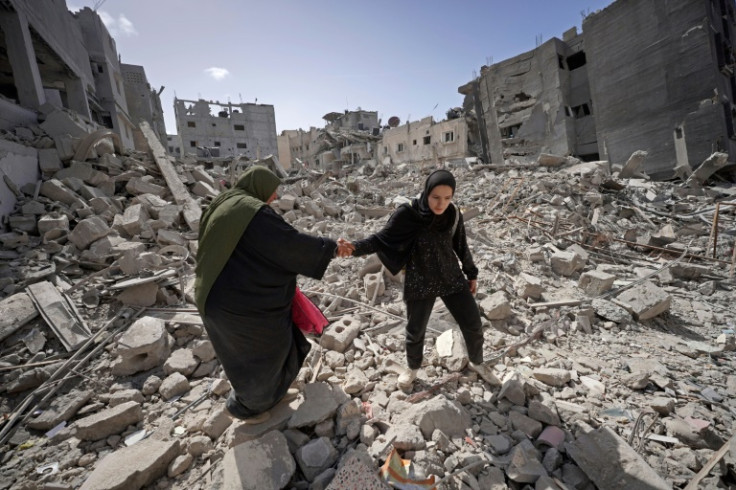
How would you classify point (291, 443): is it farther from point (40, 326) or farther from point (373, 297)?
point (40, 326)

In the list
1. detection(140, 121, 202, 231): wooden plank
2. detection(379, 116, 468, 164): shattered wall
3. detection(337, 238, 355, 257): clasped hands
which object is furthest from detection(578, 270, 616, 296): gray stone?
detection(379, 116, 468, 164): shattered wall

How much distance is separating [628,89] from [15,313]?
2128cm

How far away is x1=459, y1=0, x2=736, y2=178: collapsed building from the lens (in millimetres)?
12109

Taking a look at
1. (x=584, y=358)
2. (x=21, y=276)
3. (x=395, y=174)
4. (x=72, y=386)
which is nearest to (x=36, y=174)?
(x=21, y=276)

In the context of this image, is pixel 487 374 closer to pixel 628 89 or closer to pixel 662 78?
pixel 662 78

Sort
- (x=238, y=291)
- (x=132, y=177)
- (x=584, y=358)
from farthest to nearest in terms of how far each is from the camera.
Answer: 1. (x=132, y=177)
2. (x=584, y=358)
3. (x=238, y=291)

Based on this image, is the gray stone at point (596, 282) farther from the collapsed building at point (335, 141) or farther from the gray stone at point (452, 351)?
the collapsed building at point (335, 141)

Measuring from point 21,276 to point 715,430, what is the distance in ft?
21.7

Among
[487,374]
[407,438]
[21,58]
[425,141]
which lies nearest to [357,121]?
[425,141]

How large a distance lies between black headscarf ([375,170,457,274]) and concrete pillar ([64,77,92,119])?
15.8 m

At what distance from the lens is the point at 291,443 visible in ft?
6.24

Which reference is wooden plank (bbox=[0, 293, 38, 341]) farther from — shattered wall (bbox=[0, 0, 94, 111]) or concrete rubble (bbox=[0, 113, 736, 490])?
shattered wall (bbox=[0, 0, 94, 111])

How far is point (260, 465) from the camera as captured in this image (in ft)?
5.51

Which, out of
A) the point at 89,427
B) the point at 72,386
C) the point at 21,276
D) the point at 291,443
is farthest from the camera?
the point at 21,276
